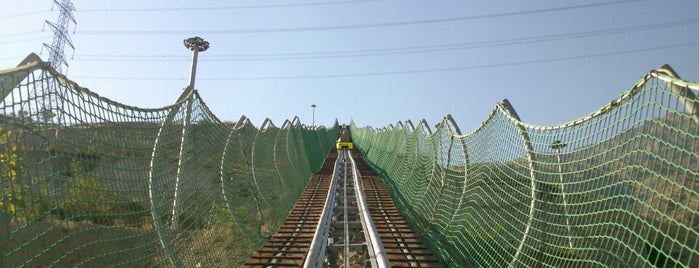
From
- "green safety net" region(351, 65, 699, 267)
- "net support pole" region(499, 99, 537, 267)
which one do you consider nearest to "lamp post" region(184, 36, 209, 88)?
"green safety net" region(351, 65, 699, 267)

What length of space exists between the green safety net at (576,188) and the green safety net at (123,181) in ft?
7.57

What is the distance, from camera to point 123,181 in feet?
8.15

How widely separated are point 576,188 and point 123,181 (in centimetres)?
270

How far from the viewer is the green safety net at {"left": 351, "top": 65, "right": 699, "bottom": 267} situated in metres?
1.82

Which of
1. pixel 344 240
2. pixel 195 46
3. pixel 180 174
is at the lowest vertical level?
pixel 344 240

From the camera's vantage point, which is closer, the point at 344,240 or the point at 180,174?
the point at 180,174

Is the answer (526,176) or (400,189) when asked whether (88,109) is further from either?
(400,189)

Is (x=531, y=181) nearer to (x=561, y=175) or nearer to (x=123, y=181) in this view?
(x=561, y=175)

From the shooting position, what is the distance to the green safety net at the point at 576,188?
1816 millimetres

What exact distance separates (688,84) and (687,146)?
267mm

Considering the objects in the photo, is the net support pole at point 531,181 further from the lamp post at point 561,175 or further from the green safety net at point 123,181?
the green safety net at point 123,181

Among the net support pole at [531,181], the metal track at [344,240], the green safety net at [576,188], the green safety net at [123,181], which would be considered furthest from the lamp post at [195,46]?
the net support pole at [531,181]

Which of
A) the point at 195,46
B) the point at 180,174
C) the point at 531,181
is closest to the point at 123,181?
the point at 180,174

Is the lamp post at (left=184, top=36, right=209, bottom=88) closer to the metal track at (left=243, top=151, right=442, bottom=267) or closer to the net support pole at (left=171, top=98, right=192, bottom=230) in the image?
the metal track at (left=243, top=151, right=442, bottom=267)
